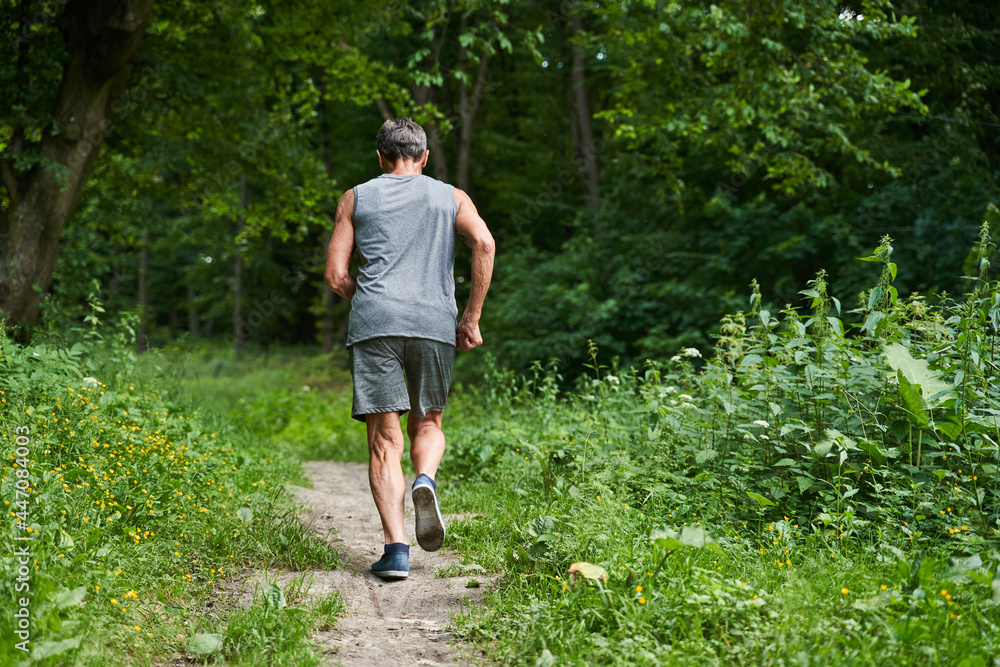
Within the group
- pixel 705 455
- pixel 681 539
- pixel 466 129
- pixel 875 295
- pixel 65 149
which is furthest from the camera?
pixel 466 129

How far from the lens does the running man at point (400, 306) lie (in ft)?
10.9

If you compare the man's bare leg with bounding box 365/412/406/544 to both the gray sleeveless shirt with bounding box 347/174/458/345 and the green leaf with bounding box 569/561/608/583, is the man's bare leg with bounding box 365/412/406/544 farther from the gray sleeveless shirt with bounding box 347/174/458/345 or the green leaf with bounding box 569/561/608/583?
the green leaf with bounding box 569/561/608/583

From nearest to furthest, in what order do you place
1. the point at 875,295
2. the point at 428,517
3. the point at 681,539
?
the point at 681,539 → the point at 428,517 → the point at 875,295

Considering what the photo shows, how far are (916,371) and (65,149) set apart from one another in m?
6.98

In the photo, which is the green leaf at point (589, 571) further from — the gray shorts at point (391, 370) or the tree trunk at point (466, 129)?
the tree trunk at point (466, 129)

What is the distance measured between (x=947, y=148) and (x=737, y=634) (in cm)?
1005

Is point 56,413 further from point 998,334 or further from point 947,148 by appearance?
point 947,148

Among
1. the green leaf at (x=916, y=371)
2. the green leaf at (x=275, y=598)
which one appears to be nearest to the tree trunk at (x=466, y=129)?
the green leaf at (x=916, y=371)

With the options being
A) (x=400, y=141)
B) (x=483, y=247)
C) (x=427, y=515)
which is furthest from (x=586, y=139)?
(x=427, y=515)

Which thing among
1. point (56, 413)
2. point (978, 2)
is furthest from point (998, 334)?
point (978, 2)

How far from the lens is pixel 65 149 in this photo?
6461mm

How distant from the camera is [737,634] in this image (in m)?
2.26

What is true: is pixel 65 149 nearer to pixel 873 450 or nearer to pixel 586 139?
pixel 873 450

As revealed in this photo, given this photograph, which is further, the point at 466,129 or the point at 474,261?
the point at 466,129
